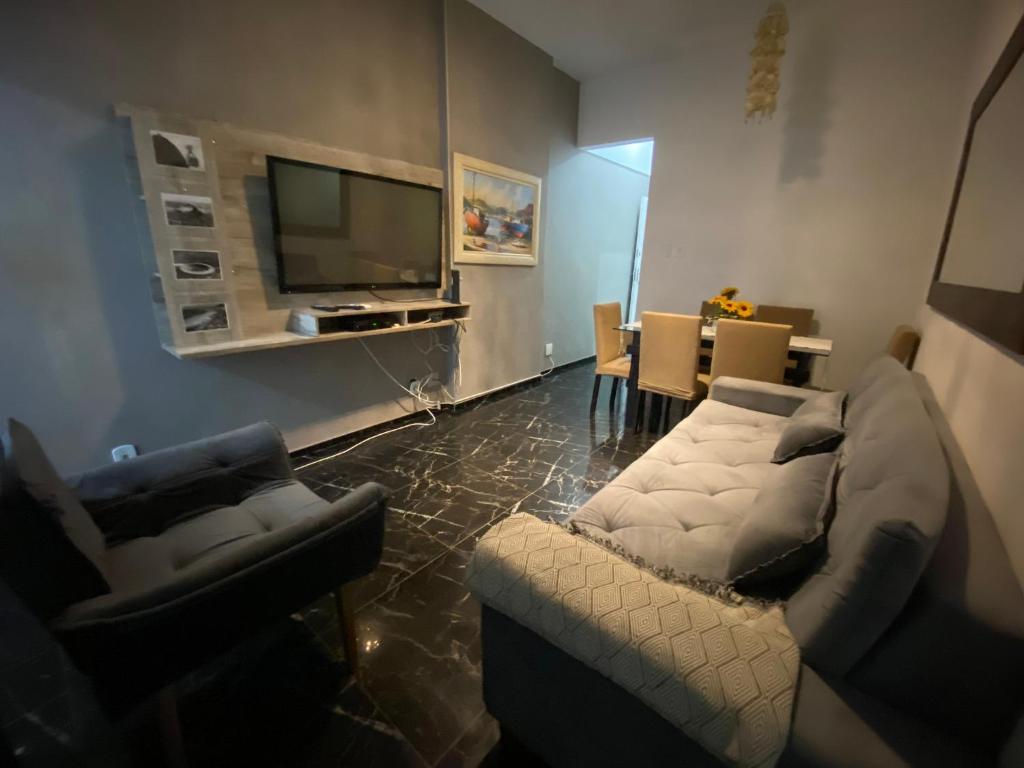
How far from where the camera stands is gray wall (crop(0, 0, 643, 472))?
1.74m

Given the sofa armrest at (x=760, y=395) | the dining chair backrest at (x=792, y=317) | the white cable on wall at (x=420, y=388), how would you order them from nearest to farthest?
the sofa armrest at (x=760, y=395) → the white cable on wall at (x=420, y=388) → the dining chair backrest at (x=792, y=317)

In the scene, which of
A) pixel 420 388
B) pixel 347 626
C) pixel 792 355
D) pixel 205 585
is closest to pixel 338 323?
pixel 420 388

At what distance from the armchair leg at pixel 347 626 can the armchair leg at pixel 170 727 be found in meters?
0.41

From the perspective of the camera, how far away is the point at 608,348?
138 inches

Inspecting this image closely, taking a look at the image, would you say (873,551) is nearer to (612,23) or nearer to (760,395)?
(760,395)

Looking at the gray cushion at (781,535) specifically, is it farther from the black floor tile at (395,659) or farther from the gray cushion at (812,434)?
the black floor tile at (395,659)

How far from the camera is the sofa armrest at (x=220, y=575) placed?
33.4 inches

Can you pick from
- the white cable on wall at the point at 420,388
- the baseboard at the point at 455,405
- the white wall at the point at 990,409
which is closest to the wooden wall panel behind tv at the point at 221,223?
the white cable on wall at the point at 420,388

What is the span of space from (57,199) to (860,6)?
4.77 metres

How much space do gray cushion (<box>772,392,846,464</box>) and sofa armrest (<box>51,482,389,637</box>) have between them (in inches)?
58.3

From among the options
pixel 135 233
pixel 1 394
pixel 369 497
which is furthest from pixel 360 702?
pixel 135 233

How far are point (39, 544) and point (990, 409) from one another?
2195mm

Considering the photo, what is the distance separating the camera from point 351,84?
102 inches

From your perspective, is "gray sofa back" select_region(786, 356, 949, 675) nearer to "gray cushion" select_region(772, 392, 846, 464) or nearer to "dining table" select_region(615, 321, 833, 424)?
"gray cushion" select_region(772, 392, 846, 464)
